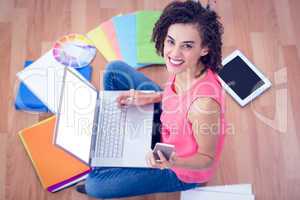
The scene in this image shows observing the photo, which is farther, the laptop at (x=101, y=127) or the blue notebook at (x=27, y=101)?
the blue notebook at (x=27, y=101)

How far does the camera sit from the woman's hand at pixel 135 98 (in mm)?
1089

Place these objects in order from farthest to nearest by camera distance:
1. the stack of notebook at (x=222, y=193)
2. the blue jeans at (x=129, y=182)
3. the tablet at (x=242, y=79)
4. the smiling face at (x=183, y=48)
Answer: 1. the tablet at (x=242, y=79)
2. the stack of notebook at (x=222, y=193)
3. the blue jeans at (x=129, y=182)
4. the smiling face at (x=183, y=48)

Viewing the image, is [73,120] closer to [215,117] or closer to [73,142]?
[73,142]

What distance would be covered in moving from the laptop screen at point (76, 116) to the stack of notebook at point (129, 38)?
29cm

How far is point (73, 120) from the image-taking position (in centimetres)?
108

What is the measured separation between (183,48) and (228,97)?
0.60 m

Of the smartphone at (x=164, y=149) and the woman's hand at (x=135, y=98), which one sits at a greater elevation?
the woman's hand at (x=135, y=98)

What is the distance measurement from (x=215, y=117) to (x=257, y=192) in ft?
1.87

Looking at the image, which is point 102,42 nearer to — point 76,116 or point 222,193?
point 76,116

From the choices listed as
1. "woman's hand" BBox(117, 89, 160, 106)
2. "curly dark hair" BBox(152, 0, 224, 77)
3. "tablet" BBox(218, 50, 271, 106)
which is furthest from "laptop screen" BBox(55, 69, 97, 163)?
"tablet" BBox(218, 50, 271, 106)

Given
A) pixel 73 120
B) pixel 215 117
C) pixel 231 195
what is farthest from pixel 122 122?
pixel 231 195

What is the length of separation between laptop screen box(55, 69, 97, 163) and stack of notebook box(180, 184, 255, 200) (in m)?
0.39

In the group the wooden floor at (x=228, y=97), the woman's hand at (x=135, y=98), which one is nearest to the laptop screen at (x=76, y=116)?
the woman's hand at (x=135, y=98)

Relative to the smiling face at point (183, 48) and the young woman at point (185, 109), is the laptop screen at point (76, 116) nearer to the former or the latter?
the young woman at point (185, 109)
